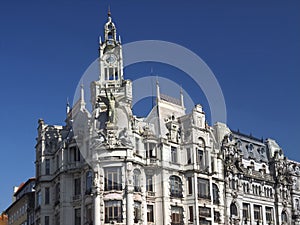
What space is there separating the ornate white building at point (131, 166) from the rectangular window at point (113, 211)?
14 centimetres

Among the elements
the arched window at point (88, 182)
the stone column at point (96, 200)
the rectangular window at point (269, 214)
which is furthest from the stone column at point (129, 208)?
the rectangular window at point (269, 214)

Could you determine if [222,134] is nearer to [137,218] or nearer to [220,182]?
[220,182]

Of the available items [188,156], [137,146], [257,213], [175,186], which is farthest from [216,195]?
[137,146]

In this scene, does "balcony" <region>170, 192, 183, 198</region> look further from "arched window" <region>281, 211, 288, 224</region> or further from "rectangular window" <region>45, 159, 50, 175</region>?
"arched window" <region>281, 211, 288, 224</region>

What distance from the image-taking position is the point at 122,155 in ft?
294

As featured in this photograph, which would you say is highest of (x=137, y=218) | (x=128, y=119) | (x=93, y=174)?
(x=128, y=119)

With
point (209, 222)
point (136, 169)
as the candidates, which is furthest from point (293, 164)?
point (136, 169)

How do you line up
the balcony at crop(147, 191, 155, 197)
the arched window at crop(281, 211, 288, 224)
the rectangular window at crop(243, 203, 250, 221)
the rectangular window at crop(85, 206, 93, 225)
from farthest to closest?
the arched window at crop(281, 211, 288, 224) → the rectangular window at crop(243, 203, 250, 221) → the balcony at crop(147, 191, 155, 197) → the rectangular window at crop(85, 206, 93, 225)

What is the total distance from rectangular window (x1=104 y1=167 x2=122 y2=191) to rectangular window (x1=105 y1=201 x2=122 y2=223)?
81.1 inches

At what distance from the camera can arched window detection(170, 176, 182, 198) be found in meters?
95.4

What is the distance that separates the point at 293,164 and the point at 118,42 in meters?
45.5

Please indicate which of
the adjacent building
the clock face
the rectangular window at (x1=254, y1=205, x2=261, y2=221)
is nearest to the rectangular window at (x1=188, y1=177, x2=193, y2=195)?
the rectangular window at (x1=254, y1=205, x2=261, y2=221)

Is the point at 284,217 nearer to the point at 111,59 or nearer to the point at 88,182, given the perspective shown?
the point at 88,182

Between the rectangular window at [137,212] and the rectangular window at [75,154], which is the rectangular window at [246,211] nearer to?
the rectangular window at [137,212]
